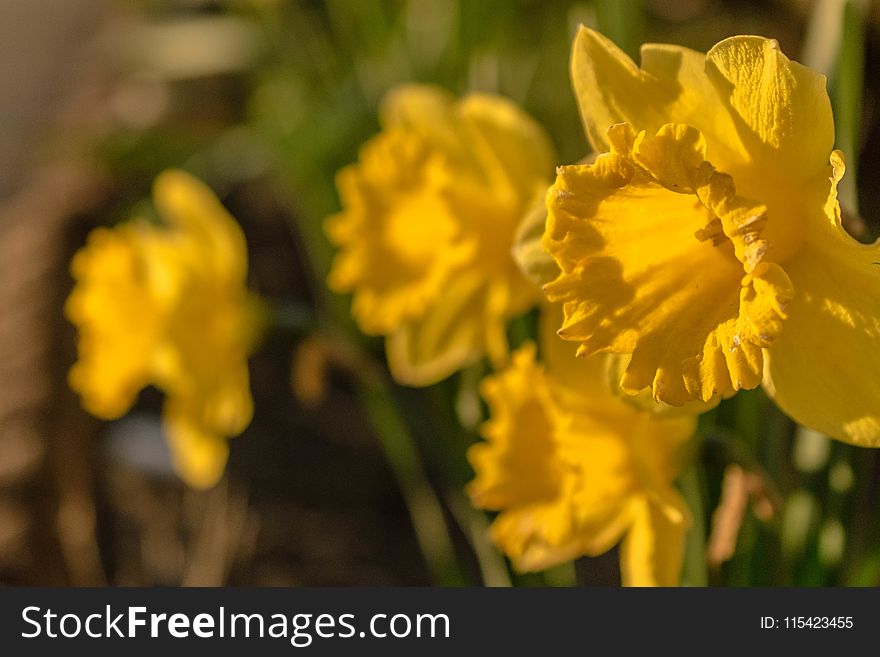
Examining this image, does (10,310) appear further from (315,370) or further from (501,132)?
(501,132)

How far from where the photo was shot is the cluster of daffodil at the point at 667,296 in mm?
680

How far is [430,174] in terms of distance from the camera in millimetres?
1120

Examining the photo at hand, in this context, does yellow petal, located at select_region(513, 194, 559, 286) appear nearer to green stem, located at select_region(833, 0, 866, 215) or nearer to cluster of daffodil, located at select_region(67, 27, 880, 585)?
cluster of daffodil, located at select_region(67, 27, 880, 585)

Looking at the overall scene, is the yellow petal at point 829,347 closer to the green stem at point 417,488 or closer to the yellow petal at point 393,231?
the yellow petal at point 393,231

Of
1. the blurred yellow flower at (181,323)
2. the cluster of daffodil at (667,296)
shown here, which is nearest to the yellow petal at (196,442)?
the blurred yellow flower at (181,323)

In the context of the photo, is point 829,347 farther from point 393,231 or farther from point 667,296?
point 393,231

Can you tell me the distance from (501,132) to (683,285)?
0.38m

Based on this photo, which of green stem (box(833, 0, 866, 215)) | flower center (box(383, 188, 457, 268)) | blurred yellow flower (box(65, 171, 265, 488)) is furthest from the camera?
A: blurred yellow flower (box(65, 171, 265, 488))

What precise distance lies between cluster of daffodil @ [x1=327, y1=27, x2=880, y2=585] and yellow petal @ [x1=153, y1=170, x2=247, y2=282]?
1.74ft

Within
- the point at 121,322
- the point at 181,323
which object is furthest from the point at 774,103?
the point at 121,322

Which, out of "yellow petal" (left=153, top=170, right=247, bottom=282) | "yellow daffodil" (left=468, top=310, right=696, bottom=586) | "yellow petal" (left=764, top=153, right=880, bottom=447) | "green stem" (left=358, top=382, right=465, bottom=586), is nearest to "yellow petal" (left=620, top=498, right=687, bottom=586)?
"yellow daffodil" (left=468, top=310, right=696, bottom=586)

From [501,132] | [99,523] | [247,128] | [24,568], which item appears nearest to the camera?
[501,132]

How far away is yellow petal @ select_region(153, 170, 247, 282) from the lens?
138 centimetres

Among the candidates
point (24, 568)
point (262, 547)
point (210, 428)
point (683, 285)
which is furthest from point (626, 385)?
point (24, 568)
